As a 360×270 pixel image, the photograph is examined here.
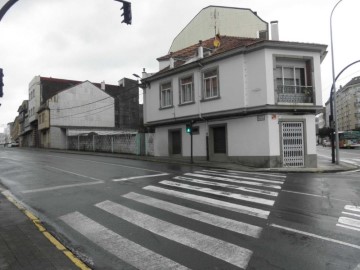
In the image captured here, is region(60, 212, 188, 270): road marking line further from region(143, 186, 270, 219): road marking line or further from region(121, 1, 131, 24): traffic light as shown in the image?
region(121, 1, 131, 24): traffic light

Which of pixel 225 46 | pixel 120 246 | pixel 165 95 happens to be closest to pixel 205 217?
pixel 120 246

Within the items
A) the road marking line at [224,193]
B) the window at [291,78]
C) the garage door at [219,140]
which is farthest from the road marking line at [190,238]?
the window at [291,78]

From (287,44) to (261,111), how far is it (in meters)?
4.22

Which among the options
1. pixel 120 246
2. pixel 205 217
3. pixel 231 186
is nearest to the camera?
pixel 120 246

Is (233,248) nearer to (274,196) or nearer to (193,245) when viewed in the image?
(193,245)

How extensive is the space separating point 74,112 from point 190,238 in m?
49.4

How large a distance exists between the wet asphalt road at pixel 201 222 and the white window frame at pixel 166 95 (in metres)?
14.5

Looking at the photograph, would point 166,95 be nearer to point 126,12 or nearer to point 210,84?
point 210,84

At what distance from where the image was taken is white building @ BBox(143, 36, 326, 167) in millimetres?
19688

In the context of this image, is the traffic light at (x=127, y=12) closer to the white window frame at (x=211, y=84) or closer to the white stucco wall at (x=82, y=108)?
the white window frame at (x=211, y=84)

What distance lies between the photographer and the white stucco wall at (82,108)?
167 ft

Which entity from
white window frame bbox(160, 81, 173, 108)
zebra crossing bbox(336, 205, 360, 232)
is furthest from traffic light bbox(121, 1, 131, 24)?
white window frame bbox(160, 81, 173, 108)

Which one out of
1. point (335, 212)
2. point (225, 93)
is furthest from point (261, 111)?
point (335, 212)

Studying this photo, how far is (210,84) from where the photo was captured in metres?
22.9
